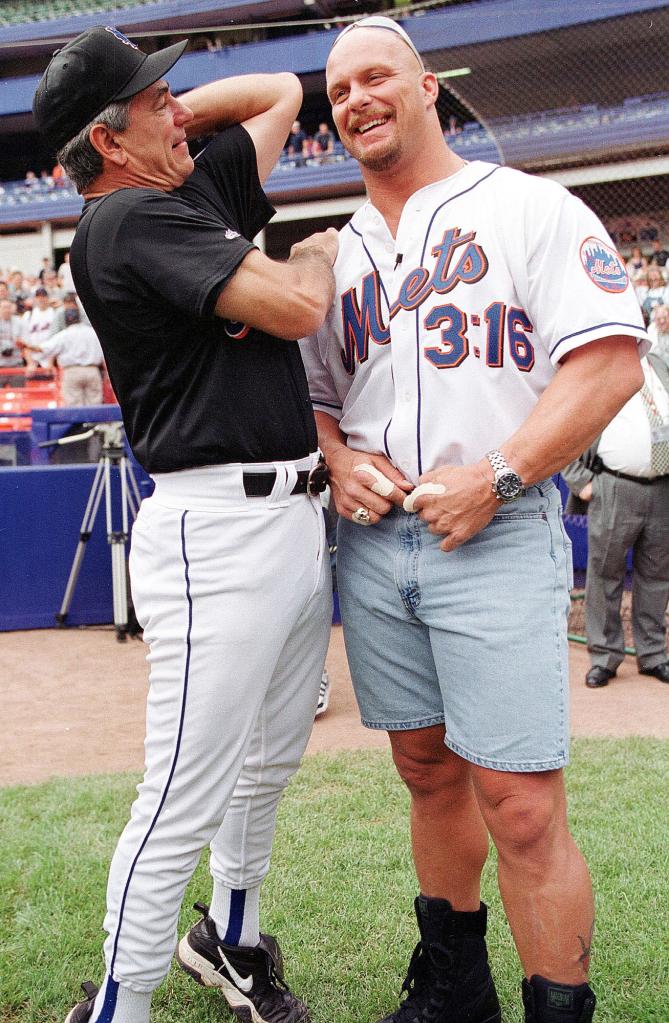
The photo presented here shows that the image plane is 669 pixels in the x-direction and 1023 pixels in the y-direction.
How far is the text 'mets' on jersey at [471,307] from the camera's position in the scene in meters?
1.93

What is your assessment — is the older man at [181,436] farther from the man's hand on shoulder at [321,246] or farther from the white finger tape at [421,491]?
the white finger tape at [421,491]

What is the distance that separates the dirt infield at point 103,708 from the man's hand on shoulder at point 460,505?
2.82 metres

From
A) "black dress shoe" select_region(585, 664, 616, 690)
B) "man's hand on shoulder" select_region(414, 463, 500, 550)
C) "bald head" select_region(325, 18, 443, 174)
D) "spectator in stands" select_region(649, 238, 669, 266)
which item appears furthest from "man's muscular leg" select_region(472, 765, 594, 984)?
"spectator in stands" select_region(649, 238, 669, 266)

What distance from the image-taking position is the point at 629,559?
734cm

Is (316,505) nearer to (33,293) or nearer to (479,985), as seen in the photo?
(479,985)

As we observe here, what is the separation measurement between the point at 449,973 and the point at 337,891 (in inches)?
34.9

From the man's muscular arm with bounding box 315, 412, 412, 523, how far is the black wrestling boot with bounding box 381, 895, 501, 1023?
92cm

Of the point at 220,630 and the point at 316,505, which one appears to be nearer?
the point at 220,630

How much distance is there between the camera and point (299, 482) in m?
2.13

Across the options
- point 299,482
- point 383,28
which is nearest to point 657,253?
point 383,28

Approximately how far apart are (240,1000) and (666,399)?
14.2 feet

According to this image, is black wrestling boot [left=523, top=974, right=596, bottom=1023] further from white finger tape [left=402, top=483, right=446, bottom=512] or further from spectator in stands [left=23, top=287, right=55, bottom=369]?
spectator in stands [left=23, top=287, right=55, bottom=369]

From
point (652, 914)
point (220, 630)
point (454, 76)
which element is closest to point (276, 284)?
point (220, 630)

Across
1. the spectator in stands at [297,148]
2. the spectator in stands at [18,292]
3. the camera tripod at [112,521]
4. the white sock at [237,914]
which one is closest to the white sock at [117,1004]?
the white sock at [237,914]
